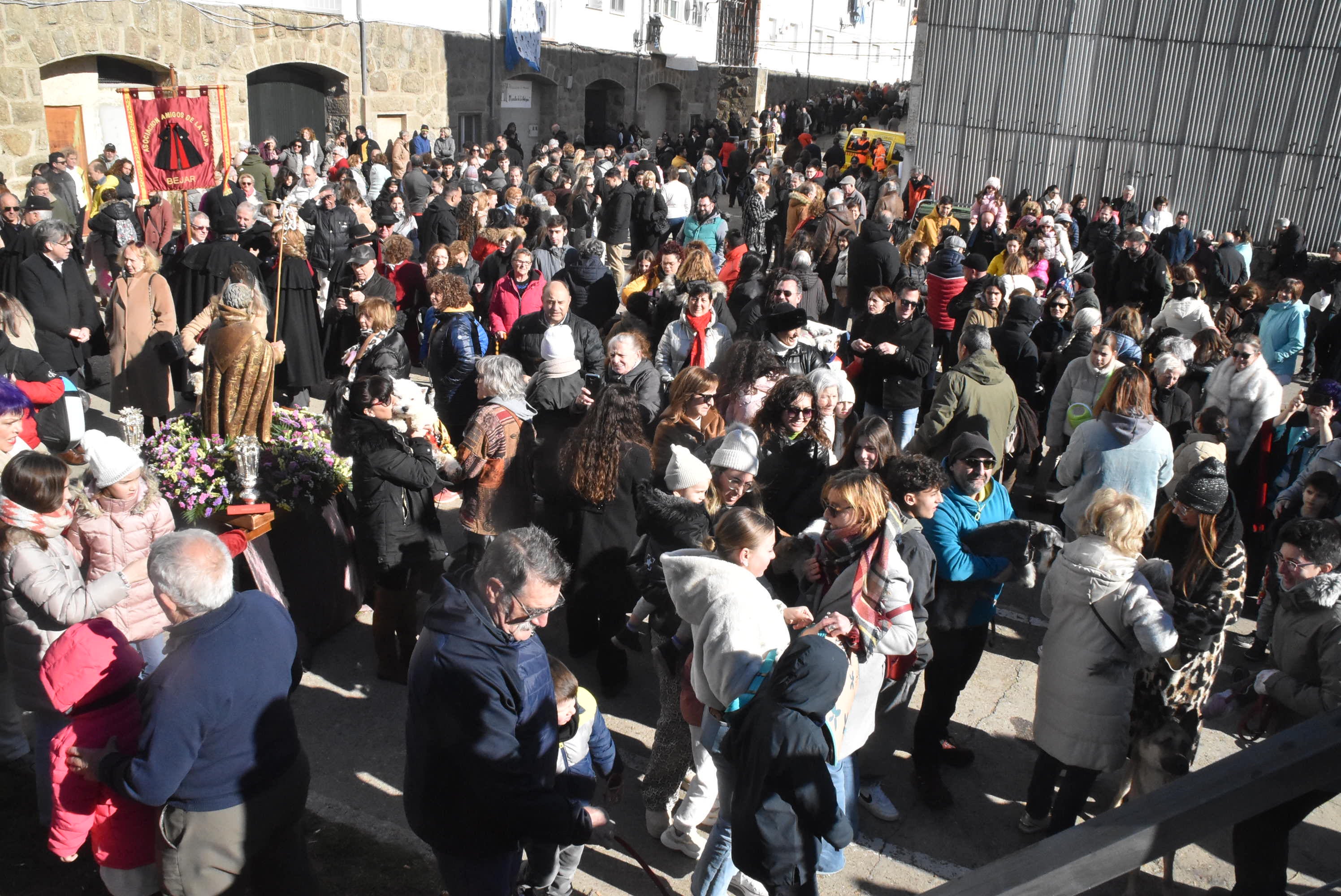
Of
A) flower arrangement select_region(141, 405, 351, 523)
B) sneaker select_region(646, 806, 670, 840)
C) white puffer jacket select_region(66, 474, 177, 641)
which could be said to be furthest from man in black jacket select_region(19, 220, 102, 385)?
sneaker select_region(646, 806, 670, 840)

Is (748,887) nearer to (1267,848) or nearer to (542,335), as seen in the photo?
(1267,848)

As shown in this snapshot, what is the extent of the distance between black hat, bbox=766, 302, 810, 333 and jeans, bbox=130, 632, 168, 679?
156 inches

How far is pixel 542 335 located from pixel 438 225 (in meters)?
4.80

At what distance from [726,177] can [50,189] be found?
1333cm

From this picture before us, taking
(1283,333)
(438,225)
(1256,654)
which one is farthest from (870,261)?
(1256,654)

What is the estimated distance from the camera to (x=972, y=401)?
6109 millimetres

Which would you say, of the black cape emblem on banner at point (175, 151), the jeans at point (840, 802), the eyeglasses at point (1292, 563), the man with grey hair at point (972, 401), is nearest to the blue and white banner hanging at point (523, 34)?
the black cape emblem on banner at point (175, 151)

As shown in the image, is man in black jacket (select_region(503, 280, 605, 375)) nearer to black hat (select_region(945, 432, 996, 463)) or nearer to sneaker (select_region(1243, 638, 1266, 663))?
black hat (select_region(945, 432, 996, 463))

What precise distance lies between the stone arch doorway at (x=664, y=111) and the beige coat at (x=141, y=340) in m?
28.3

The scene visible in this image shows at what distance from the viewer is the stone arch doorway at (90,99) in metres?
17.0

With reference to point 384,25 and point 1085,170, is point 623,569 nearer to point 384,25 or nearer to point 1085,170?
point 1085,170

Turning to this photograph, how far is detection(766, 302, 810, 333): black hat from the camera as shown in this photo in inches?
255

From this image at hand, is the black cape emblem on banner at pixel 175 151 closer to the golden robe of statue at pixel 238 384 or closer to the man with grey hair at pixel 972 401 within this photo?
the golden robe of statue at pixel 238 384

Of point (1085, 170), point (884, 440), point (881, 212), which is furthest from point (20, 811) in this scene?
point (1085, 170)
